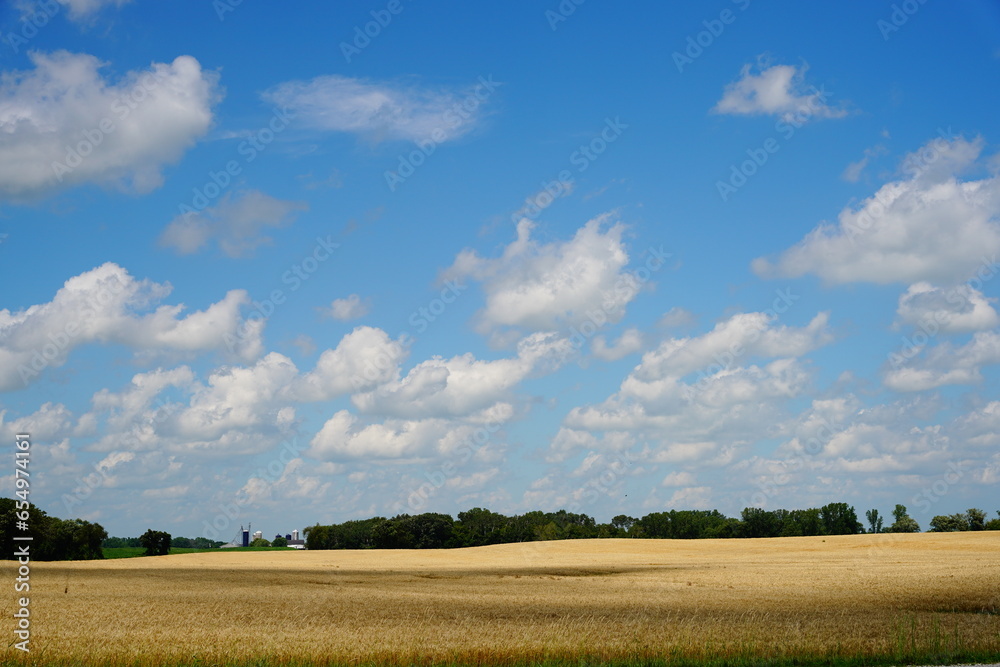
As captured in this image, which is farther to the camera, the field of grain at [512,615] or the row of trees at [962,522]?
the row of trees at [962,522]

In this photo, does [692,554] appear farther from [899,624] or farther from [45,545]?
[45,545]

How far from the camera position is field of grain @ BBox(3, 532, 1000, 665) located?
21359 millimetres

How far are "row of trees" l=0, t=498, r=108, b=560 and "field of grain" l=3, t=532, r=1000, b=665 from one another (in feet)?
158

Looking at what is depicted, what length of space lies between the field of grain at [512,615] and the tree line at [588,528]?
8420 cm

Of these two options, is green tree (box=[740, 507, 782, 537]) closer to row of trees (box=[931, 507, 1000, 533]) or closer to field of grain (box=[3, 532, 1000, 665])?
row of trees (box=[931, 507, 1000, 533])

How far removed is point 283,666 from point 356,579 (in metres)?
33.2

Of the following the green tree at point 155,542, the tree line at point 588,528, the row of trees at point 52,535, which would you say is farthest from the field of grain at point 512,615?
the tree line at point 588,528

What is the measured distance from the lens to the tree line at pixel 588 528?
13825cm

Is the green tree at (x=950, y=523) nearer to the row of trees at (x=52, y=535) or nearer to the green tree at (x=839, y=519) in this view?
the green tree at (x=839, y=519)

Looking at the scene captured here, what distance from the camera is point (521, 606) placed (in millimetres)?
32781

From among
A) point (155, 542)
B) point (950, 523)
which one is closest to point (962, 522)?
point (950, 523)

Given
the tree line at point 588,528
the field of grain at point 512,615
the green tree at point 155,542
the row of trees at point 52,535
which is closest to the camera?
the field of grain at point 512,615

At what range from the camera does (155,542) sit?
11544 centimetres

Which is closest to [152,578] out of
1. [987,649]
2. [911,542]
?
[987,649]
